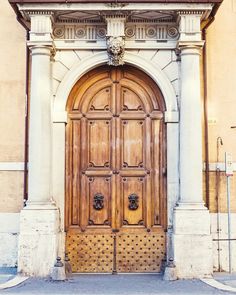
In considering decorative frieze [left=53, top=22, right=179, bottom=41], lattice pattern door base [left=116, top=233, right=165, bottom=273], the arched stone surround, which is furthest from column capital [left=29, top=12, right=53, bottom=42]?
lattice pattern door base [left=116, top=233, right=165, bottom=273]

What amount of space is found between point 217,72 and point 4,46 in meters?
4.72

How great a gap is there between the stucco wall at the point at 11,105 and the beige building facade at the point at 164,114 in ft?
0.07

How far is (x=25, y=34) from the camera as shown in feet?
38.3

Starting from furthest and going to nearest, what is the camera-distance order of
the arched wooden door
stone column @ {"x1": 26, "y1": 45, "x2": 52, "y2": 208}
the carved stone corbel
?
the arched wooden door < the carved stone corbel < stone column @ {"x1": 26, "y1": 45, "x2": 52, "y2": 208}

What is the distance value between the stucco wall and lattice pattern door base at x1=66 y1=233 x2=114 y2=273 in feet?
4.75

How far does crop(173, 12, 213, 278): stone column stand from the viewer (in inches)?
400

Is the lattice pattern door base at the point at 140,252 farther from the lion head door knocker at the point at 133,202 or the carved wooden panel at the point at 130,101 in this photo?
the carved wooden panel at the point at 130,101

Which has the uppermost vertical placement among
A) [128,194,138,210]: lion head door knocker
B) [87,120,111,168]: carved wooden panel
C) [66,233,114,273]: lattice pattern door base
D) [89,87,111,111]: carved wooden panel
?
[89,87,111,111]: carved wooden panel

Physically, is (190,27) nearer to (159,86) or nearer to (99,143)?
(159,86)

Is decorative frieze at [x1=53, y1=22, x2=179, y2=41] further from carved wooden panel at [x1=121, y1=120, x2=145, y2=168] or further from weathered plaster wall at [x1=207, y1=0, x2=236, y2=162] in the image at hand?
carved wooden panel at [x1=121, y1=120, x2=145, y2=168]

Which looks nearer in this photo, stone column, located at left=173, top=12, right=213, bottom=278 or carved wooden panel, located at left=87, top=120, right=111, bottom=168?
stone column, located at left=173, top=12, right=213, bottom=278

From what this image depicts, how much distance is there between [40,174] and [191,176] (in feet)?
9.84

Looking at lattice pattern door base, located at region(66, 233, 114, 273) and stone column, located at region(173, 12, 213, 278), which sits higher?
stone column, located at region(173, 12, 213, 278)

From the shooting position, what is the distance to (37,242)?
10.1 metres
